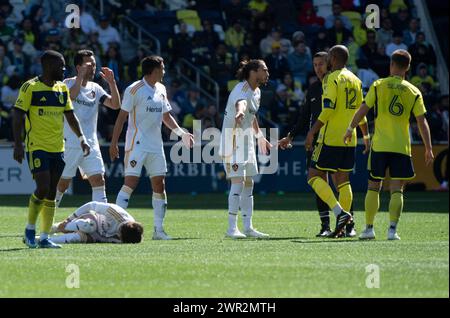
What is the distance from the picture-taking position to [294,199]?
26359mm

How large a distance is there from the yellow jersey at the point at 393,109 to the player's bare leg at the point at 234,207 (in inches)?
90.3

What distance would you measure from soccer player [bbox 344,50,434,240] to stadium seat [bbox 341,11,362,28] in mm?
19379

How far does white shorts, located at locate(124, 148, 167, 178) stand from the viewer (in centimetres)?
1586

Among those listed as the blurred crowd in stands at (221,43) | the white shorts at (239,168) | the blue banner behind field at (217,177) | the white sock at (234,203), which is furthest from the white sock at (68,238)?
the blurred crowd in stands at (221,43)

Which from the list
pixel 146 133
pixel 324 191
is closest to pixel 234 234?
pixel 324 191

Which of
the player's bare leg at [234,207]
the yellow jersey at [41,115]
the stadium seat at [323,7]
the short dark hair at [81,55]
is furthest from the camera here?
the stadium seat at [323,7]

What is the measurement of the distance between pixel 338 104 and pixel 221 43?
1687cm

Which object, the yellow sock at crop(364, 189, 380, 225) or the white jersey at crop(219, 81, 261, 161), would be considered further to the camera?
the white jersey at crop(219, 81, 261, 161)

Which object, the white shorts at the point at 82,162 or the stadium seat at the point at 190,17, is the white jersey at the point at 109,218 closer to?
the white shorts at the point at 82,162

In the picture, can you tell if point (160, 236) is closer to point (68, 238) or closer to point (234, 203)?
point (234, 203)

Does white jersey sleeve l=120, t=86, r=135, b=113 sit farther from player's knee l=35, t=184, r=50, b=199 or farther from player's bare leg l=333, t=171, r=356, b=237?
player's bare leg l=333, t=171, r=356, b=237

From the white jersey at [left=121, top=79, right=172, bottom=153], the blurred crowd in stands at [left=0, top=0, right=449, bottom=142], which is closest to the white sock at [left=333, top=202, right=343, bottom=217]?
the white jersey at [left=121, top=79, right=172, bottom=153]

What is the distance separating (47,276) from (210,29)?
872 inches

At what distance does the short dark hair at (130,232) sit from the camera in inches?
576
